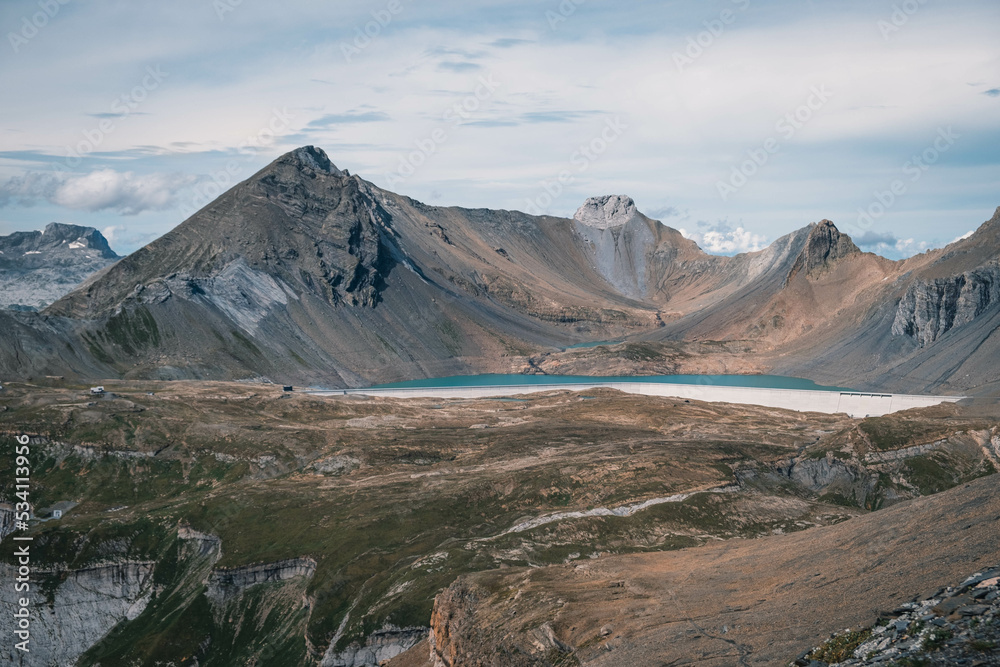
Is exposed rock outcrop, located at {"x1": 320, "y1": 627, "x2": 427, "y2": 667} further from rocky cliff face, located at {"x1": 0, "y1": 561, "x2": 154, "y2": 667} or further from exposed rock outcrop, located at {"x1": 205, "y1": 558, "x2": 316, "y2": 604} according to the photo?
rocky cliff face, located at {"x1": 0, "y1": 561, "x2": 154, "y2": 667}

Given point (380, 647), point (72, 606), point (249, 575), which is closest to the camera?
point (380, 647)

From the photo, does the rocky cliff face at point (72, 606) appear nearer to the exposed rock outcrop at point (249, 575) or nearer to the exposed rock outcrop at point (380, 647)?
the exposed rock outcrop at point (249, 575)

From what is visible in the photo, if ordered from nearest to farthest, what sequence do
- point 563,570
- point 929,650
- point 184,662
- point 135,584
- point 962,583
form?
point 929,650, point 962,583, point 563,570, point 184,662, point 135,584

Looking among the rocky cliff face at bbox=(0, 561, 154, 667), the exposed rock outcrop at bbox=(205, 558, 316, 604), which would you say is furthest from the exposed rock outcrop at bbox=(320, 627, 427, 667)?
the rocky cliff face at bbox=(0, 561, 154, 667)

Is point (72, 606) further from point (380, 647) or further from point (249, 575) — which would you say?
point (380, 647)

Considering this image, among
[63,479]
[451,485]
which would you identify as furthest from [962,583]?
[63,479]

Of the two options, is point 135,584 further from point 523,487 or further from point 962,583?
point 962,583

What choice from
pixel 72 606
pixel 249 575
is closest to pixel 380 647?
pixel 249 575

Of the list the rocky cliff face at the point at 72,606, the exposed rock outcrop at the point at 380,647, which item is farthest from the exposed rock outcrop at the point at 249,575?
the exposed rock outcrop at the point at 380,647
